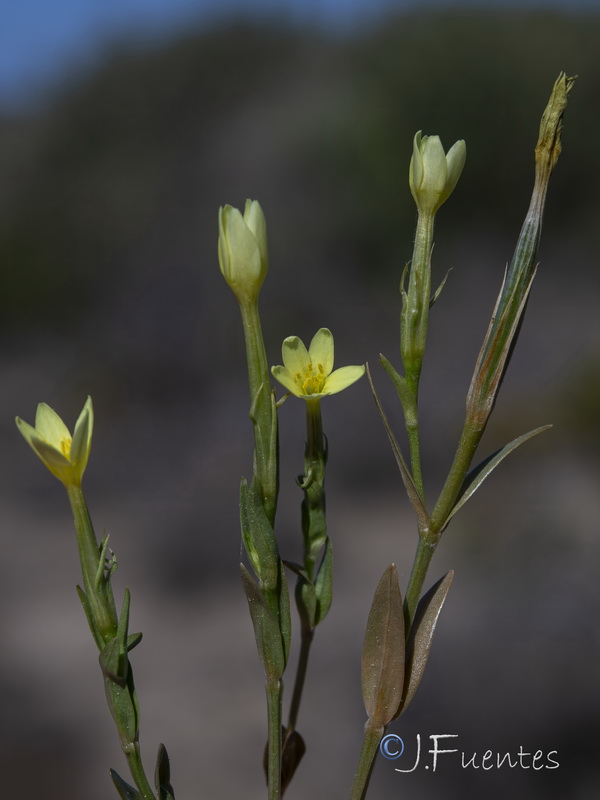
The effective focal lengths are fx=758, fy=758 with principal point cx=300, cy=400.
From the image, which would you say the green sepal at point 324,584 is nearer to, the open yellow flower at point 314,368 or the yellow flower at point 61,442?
the open yellow flower at point 314,368

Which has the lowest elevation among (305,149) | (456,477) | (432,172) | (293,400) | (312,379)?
(456,477)

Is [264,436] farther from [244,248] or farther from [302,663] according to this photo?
[302,663]

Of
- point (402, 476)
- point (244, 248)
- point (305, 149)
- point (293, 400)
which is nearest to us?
point (402, 476)

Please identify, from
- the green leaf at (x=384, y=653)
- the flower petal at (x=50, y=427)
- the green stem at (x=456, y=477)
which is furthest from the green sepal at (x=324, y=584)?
the flower petal at (x=50, y=427)

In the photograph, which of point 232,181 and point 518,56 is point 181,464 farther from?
point 518,56

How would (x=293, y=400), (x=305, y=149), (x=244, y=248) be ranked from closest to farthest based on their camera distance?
(x=244, y=248) < (x=293, y=400) < (x=305, y=149)

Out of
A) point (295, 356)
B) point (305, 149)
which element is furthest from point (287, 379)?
point (305, 149)

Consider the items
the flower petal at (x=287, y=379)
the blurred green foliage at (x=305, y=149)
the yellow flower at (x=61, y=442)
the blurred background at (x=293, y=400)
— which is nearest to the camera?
the yellow flower at (x=61, y=442)
